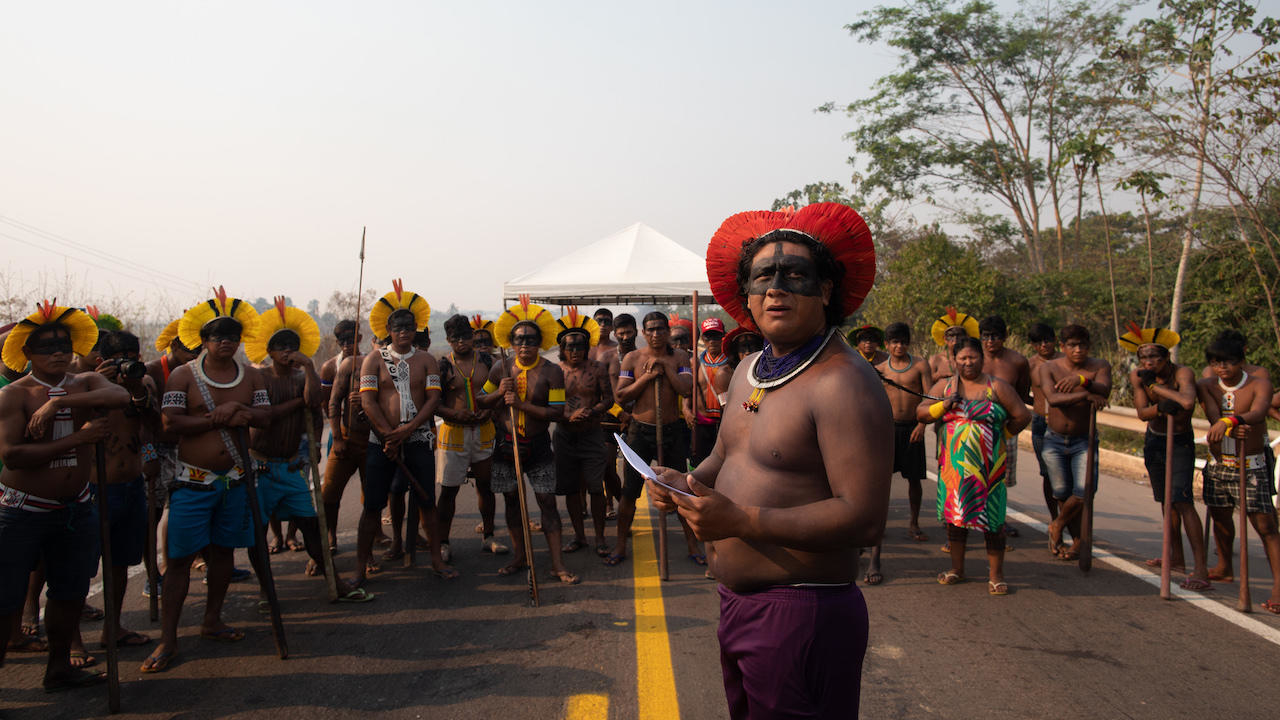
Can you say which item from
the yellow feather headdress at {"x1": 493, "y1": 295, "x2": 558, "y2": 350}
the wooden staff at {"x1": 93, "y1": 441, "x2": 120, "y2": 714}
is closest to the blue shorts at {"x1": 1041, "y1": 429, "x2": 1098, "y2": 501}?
the yellow feather headdress at {"x1": 493, "y1": 295, "x2": 558, "y2": 350}

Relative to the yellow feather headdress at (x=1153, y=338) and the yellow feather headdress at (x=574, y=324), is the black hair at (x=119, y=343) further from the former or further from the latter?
the yellow feather headdress at (x=1153, y=338)

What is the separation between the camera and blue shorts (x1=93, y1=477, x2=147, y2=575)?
16.3 ft

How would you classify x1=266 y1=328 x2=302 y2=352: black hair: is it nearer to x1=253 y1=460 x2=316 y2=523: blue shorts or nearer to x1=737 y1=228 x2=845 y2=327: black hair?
x1=253 y1=460 x2=316 y2=523: blue shorts

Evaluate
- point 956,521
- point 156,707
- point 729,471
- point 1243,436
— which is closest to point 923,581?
point 956,521

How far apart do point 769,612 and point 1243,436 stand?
5.19 metres

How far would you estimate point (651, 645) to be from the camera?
4.64 m

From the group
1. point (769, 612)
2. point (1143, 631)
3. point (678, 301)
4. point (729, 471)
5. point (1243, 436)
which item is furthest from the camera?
point (678, 301)

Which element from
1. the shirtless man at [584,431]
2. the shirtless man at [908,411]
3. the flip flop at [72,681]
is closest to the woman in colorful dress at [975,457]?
the shirtless man at [908,411]

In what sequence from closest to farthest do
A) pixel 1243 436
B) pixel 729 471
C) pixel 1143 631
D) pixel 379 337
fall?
1. pixel 729 471
2. pixel 1143 631
3. pixel 1243 436
4. pixel 379 337

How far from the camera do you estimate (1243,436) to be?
5535 millimetres

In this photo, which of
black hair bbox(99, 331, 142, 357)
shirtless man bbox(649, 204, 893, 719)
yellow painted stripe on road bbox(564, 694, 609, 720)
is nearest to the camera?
shirtless man bbox(649, 204, 893, 719)

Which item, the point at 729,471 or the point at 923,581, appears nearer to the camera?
the point at 729,471

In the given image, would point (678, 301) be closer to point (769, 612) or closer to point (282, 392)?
point (282, 392)

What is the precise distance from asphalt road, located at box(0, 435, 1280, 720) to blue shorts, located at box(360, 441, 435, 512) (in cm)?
65
